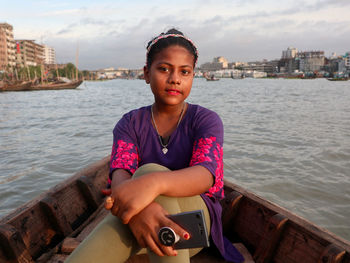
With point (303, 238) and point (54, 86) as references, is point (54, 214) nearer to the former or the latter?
point (303, 238)

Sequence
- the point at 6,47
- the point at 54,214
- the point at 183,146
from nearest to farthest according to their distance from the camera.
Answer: the point at 183,146 < the point at 54,214 < the point at 6,47

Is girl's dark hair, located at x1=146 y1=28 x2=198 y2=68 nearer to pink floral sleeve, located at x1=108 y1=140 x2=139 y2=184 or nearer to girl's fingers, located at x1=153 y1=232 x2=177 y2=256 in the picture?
pink floral sleeve, located at x1=108 y1=140 x2=139 y2=184

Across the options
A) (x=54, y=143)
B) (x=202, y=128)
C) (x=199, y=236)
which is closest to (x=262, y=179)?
(x=202, y=128)

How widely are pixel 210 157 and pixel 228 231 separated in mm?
1303

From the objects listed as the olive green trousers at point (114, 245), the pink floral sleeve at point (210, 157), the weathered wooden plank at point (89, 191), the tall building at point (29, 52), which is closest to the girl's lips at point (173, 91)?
the pink floral sleeve at point (210, 157)

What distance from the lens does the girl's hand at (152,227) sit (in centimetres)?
118

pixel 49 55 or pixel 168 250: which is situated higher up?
pixel 49 55

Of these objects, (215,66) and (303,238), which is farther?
(215,66)

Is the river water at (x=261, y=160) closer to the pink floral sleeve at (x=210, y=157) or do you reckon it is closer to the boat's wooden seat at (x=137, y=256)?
the boat's wooden seat at (x=137, y=256)

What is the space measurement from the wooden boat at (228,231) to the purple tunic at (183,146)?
1.44ft

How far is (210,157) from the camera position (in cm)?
151

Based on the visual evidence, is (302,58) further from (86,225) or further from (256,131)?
(86,225)

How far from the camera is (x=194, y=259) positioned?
1.96 metres

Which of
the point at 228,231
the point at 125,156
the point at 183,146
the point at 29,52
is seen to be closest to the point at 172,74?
the point at 183,146
